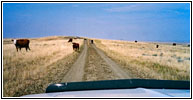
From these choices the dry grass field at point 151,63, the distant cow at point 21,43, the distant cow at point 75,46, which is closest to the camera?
the dry grass field at point 151,63

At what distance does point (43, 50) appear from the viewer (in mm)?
12477

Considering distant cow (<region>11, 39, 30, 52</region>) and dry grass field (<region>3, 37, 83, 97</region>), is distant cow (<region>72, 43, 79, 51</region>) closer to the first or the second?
dry grass field (<region>3, 37, 83, 97</region>)

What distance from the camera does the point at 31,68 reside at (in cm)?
992

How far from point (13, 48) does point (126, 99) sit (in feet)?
29.4

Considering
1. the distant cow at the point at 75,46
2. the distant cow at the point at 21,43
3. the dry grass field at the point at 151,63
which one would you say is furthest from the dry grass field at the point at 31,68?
the dry grass field at the point at 151,63

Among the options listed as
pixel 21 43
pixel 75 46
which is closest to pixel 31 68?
pixel 21 43

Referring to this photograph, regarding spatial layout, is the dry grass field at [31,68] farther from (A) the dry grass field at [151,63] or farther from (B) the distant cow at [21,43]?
(A) the dry grass field at [151,63]

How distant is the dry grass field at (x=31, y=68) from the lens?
22.5ft

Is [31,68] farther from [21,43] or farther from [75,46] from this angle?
[75,46]

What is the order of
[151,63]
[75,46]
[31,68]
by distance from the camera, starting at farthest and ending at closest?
[75,46] → [151,63] → [31,68]

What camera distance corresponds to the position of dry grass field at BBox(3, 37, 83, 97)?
22.5 ft

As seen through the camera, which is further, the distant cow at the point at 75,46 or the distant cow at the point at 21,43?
the distant cow at the point at 75,46

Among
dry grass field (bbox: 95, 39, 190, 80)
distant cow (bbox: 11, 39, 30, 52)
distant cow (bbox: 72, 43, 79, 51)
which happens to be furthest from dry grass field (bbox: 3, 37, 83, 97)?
dry grass field (bbox: 95, 39, 190, 80)

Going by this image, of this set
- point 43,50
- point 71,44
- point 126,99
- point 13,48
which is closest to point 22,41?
point 13,48
